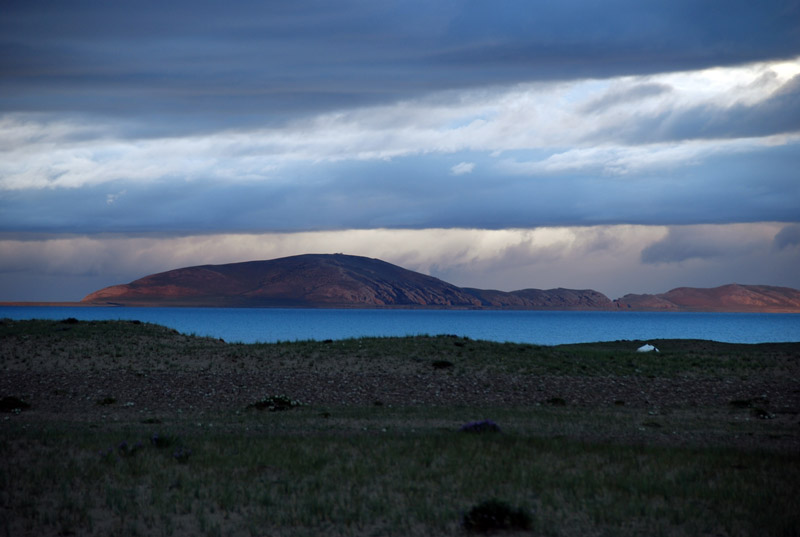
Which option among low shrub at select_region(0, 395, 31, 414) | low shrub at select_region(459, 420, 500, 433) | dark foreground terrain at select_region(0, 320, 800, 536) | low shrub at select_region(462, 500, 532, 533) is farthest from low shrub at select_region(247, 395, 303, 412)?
low shrub at select_region(462, 500, 532, 533)

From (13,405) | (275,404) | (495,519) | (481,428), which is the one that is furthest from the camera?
(275,404)

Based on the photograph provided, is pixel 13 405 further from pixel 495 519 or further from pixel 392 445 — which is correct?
A: pixel 495 519

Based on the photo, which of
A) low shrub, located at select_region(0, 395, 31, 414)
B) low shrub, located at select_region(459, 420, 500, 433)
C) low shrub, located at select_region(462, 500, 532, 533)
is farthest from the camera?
low shrub, located at select_region(0, 395, 31, 414)

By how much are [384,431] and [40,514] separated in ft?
29.9

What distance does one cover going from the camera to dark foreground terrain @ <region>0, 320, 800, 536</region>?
10.8 meters

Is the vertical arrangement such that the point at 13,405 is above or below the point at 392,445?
below

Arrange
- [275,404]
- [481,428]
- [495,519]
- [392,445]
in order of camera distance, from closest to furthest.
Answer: [495,519], [392,445], [481,428], [275,404]

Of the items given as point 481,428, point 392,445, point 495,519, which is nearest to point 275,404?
point 481,428

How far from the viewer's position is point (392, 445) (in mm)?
15648

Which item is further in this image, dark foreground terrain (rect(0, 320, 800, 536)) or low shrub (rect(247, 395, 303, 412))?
low shrub (rect(247, 395, 303, 412))

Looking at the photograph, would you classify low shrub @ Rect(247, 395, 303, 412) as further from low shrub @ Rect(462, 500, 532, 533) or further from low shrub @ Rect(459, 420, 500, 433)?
low shrub @ Rect(462, 500, 532, 533)

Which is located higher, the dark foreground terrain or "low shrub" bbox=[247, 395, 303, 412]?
the dark foreground terrain

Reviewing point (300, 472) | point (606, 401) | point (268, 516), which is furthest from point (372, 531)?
point (606, 401)

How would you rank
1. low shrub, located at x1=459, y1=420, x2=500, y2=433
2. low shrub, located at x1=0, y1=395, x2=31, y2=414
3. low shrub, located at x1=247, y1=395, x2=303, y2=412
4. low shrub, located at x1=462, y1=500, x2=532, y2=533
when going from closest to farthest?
low shrub, located at x1=462, y1=500, x2=532, y2=533 → low shrub, located at x1=459, y1=420, x2=500, y2=433 → low shrub, located at x1=0, y1=395, x2=31, y2=414 → low shrub, located at x1=247, y1=395, x2=303, y2=412
